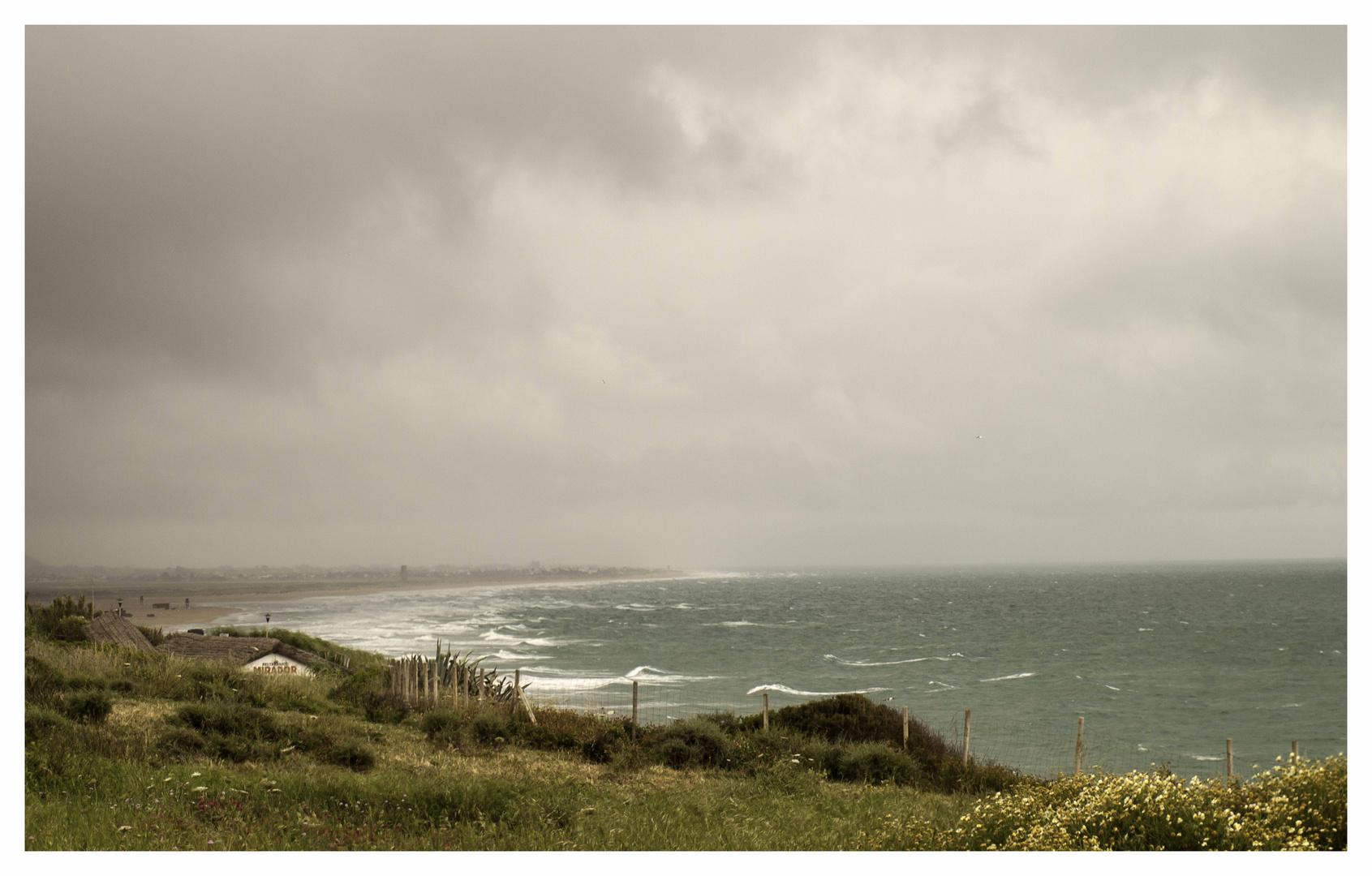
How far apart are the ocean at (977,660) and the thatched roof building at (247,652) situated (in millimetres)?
8413

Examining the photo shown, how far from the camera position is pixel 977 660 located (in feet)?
172

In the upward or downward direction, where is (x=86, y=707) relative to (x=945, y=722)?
upward

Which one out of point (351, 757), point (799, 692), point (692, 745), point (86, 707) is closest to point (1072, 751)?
point (799, 692)

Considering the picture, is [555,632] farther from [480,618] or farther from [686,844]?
[686,844]

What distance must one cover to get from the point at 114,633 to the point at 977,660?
5071 centimetres

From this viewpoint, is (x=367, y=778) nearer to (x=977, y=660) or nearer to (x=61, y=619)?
(x=61, y=619)

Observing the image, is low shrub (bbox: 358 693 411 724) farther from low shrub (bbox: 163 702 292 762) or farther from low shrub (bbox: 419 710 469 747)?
low shrub (bbox: 163 702 292 762)

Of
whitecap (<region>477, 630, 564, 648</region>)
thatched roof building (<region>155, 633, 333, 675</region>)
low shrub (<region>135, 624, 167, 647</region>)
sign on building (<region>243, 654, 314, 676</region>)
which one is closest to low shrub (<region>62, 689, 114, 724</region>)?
sign on building (<region>243, 654, 314, 676</region>)

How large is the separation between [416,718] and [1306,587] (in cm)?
15277

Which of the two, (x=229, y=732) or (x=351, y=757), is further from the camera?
(x=229, y=732)

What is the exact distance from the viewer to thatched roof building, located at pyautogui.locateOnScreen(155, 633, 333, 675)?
21453 millimetres

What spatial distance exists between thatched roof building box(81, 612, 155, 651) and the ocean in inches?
487

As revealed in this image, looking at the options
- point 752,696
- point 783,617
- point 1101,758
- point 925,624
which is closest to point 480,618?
point 783,617

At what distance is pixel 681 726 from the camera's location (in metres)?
13.7
